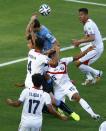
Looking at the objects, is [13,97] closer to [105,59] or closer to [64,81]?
[64,81]

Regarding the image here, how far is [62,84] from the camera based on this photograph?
18.3 meters

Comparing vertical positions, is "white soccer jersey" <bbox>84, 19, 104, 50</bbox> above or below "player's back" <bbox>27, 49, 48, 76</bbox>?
above

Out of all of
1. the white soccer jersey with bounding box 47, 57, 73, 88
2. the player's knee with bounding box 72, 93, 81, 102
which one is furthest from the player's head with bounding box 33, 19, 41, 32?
the player's knee with bounding box 72, 93, 81, 102

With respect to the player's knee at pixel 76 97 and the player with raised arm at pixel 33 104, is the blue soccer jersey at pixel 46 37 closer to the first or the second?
the player's knee at pixel 76 97

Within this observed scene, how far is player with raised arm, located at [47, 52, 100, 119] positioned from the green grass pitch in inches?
23.3

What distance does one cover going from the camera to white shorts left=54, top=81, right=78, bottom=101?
18.2 m

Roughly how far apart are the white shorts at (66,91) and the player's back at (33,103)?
2929mm

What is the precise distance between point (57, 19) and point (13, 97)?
417 inches

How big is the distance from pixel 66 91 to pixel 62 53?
23.4 ft

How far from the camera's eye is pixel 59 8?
32.0 meters

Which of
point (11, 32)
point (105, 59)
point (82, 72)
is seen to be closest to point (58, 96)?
point (82, 72)

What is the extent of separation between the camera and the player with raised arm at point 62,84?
18172mm

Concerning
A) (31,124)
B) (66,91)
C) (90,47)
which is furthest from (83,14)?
(31,124)

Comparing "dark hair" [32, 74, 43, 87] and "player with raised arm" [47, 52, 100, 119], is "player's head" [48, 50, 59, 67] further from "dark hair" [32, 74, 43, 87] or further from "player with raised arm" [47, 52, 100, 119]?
"dark hair" [32, 74, 43, 87]
